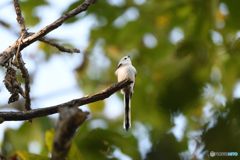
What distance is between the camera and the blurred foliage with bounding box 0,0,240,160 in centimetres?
100

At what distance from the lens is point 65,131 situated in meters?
1.27

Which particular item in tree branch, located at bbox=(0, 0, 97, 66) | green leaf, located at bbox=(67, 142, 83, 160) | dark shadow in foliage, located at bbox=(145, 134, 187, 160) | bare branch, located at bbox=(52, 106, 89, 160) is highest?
tree branch, located at bbox=(0, 0, 97, 66)

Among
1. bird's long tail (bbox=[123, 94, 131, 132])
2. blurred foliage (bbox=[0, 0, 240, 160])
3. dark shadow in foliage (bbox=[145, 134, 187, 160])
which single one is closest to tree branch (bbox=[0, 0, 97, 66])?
blurred foliage (bbox=[0, 0, 240, 160])

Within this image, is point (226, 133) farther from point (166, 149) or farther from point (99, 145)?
point (99, 145)

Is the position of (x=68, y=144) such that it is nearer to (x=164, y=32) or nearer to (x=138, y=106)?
(x=138, y=106)

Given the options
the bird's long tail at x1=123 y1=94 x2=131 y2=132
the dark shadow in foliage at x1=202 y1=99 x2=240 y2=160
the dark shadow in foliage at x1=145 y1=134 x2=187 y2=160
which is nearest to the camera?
the dark shadow in foliage at x1=202 y1=99 x2=240 y2=160

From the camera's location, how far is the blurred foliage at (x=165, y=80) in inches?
39.2

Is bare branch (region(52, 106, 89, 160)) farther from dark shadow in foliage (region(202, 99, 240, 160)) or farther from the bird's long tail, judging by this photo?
the bird's long tail

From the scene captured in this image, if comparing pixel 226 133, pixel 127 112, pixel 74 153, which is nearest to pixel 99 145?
pixel 74 153

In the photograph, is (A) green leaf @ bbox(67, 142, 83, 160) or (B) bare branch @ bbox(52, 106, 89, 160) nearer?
(B) bare branch @ bbox(52, 106, 89, 160)

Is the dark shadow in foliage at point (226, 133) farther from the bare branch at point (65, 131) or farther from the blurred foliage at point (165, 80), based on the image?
Answer: the bare branch at point (65, 131)

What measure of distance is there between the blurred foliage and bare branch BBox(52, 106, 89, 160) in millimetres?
251

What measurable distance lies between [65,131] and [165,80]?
1.74 feet

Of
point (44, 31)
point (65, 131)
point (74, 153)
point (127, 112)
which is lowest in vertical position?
point (65, 131)
